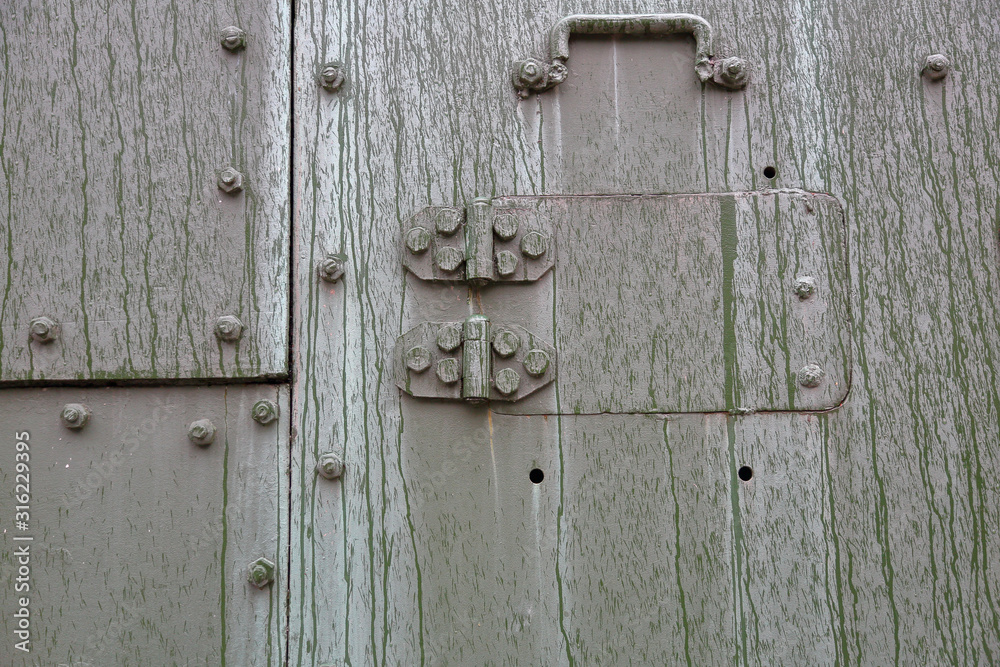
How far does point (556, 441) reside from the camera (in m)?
1.05

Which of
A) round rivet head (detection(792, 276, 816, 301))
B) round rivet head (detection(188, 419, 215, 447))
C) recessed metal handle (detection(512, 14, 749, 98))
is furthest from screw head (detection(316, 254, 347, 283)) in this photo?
round rivet head (detection(792, 276, 816, 301))

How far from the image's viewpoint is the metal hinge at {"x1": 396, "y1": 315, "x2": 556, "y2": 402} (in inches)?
40.7

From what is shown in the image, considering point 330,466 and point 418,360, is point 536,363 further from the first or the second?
point 330,466

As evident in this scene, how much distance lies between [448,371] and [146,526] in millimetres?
465

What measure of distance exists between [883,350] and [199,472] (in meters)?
0.97

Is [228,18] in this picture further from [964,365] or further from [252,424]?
[964,365]

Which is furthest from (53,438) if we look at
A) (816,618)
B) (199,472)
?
(816,618)

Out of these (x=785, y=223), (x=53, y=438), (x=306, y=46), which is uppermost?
(x=306, y=46)

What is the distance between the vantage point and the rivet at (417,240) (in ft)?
3.50

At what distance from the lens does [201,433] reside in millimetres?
1035

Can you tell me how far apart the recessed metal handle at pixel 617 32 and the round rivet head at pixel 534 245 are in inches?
8.6

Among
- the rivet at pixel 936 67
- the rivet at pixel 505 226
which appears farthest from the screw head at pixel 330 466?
the rivet at pixel 936 67

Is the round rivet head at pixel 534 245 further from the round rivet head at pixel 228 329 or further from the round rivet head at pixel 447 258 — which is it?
the round rivet head at pixel 228 329

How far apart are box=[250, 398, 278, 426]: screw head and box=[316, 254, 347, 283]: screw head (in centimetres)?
19
